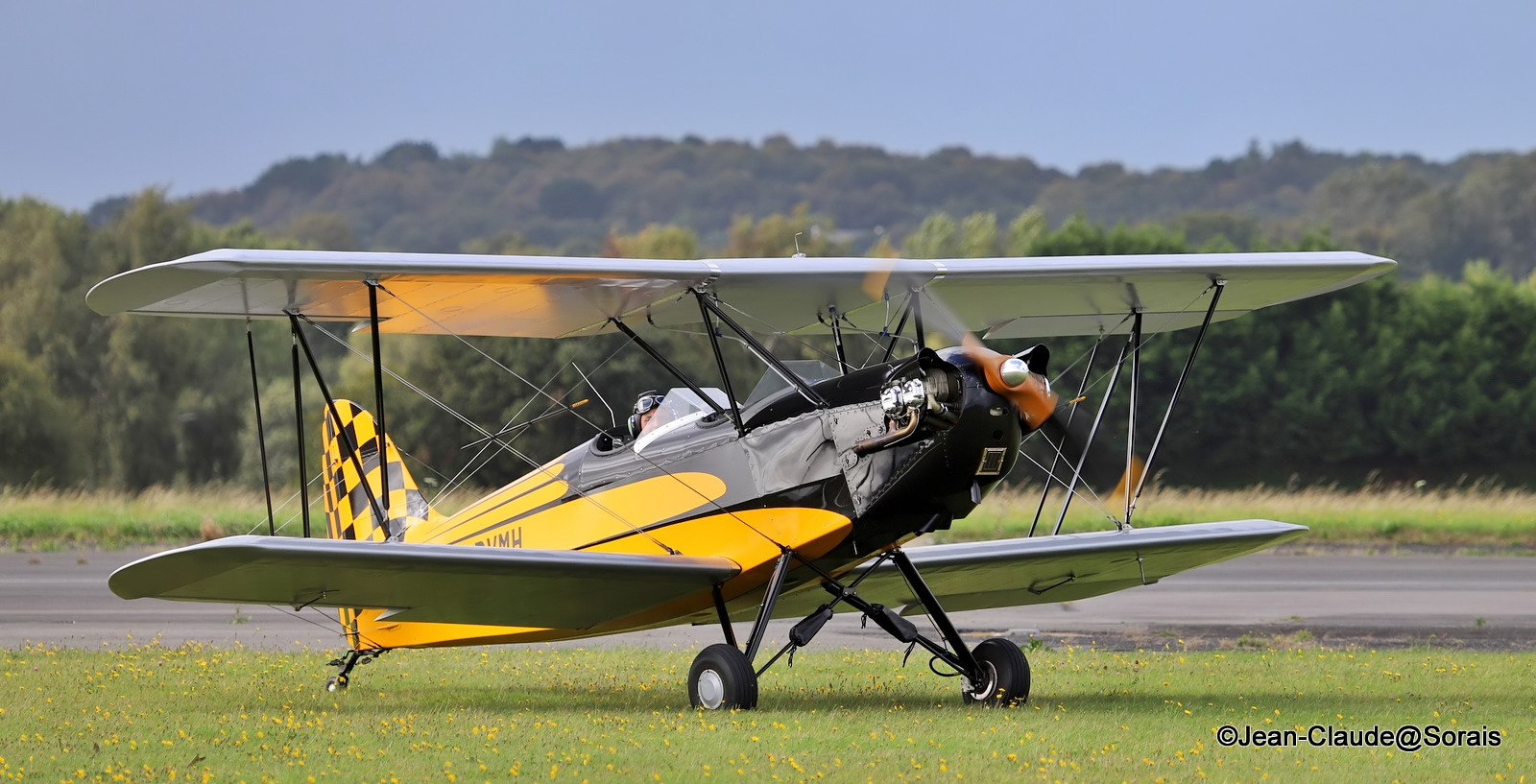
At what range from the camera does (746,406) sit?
9.41m

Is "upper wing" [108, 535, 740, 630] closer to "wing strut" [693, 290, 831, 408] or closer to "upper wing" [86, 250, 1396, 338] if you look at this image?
"wing strut" [693, 290, 831, 408]

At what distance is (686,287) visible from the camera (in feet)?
30.6

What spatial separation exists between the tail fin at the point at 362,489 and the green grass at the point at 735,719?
1.10 m

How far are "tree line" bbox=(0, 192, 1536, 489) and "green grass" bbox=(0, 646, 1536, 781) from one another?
21.0 meters

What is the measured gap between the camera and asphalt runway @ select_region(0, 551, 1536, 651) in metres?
14.2

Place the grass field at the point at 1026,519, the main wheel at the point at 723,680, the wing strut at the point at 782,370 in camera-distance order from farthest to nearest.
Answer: the grass field at the point at 1026,519, the wing strut at the point at 782,370, the main wheel at the point at 723,680

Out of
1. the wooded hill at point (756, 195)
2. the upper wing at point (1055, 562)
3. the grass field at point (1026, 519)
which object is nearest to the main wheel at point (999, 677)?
the upper wing at point (1055, 562)

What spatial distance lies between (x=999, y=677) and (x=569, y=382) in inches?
1397

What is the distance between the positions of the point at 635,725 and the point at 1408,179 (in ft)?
485

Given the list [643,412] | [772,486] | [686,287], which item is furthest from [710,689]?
[686,287]

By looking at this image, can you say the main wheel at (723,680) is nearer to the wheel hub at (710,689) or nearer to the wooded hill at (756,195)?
the wheel hub at (710,689)

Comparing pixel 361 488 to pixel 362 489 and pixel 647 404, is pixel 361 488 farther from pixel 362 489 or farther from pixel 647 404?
pixel 647 404

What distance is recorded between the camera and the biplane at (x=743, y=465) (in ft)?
27.4

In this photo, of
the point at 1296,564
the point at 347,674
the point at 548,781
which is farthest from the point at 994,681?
the point at 1296,564
